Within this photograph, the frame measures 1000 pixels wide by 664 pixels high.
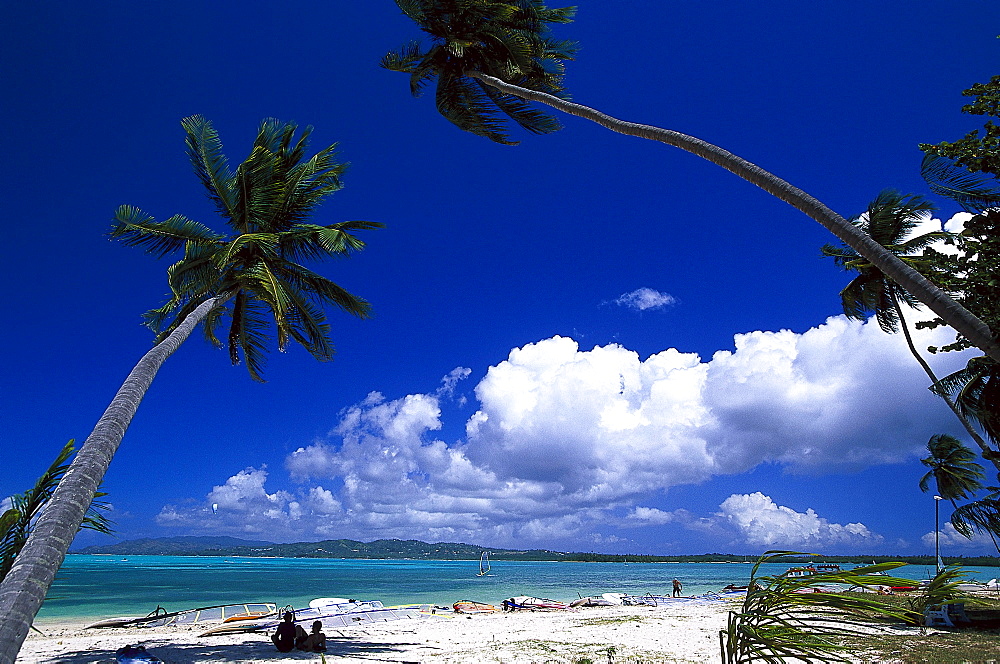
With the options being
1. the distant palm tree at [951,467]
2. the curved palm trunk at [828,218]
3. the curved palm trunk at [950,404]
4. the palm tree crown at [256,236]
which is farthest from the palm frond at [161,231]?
the distant palm tree at [951,467]

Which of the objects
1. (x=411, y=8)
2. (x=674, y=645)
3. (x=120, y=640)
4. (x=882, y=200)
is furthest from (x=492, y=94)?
(x=120, y=640)

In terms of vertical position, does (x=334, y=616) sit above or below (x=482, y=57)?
below

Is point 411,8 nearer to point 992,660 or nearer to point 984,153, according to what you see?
point 984,153

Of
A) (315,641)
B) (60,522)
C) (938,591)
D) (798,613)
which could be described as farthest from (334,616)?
(938,591)

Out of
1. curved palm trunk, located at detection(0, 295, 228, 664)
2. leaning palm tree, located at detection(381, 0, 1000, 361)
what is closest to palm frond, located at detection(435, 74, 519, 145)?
leaning palm tree, located at detection(381, 0, 1000, 361)

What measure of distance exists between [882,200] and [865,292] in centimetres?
290

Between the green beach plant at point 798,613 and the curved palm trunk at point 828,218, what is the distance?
4.73 m

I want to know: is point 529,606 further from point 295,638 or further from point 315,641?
point 315,641

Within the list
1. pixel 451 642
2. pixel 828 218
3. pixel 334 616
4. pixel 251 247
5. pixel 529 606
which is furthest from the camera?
pixel 529 606

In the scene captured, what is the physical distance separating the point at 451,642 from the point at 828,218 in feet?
42.5

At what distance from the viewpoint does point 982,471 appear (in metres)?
28.8

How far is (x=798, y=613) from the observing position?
6.79 feet

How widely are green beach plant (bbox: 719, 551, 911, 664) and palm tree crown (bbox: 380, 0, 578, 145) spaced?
31.1 feet

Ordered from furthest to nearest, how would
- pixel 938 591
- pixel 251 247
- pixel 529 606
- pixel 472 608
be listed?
pixel 529 606 → pixel 472 608 → pixel 251 247 → pixel 938 591
